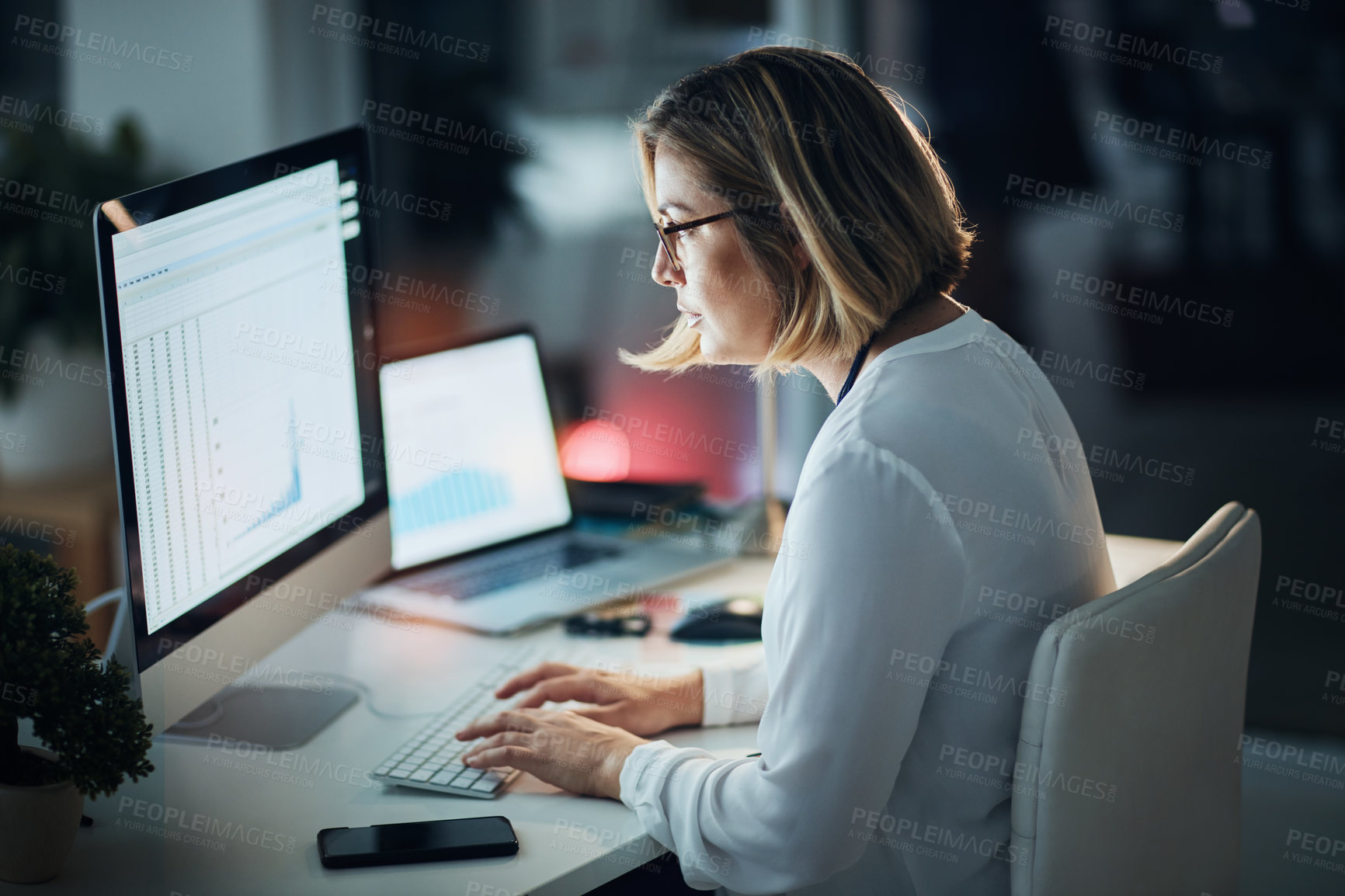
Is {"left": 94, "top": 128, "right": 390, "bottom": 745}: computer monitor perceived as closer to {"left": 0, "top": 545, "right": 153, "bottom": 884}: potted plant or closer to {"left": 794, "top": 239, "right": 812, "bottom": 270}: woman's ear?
{"left": 0, "top": 545, "right": 153, "bottom": 884}: potted plant

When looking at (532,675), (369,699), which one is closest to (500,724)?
(532,675)

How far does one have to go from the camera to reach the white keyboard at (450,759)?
1.04 meters

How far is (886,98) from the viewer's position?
1124 mm

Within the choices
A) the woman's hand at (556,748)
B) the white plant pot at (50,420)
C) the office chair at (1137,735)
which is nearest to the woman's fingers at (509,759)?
the woman's hand at (556,748)

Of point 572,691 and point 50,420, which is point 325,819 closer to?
point 572,691

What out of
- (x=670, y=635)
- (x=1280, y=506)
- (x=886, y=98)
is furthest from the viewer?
(x=1280, y=506)

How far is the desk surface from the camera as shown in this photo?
0.91 metres

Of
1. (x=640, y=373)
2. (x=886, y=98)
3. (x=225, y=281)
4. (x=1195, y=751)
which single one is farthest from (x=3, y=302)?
(x=1195, y=751)

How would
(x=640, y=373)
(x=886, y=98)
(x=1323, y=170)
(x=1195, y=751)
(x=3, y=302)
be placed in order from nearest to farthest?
(x=1195, y=751) → (x=886, y=98) → (x=1323, y=170) → (x=3, y=302) → (x=640, y=373)

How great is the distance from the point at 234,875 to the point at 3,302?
201 centimetres

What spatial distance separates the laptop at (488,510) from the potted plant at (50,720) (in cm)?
59

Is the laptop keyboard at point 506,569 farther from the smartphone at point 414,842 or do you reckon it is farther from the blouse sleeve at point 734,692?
the smartphone at point 414,842

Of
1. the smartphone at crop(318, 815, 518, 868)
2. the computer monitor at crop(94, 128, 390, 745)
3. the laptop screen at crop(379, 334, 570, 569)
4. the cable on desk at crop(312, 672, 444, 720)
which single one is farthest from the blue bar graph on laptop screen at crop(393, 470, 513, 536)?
the smartphone at crop(318, 815, 518, 868)

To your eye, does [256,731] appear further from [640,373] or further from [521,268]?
[521,268]
